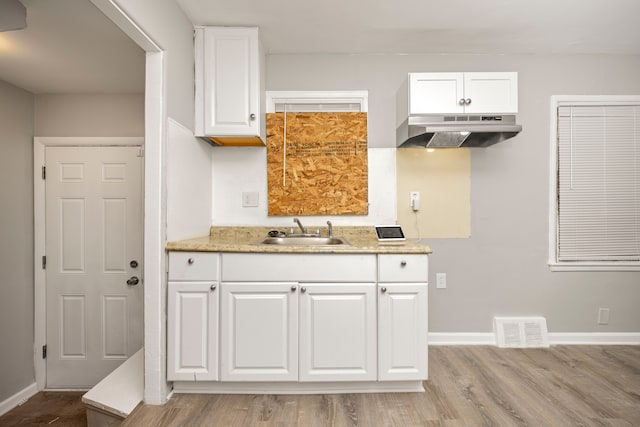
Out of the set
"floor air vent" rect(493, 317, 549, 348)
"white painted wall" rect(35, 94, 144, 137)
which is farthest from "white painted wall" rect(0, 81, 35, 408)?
"floor air vent" rect(493, 317, 549, 348)

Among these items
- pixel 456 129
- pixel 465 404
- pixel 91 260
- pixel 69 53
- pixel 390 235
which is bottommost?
pixel 465 404

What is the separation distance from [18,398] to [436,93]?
13.7 feet

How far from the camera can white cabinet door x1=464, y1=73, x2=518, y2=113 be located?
95.4 inches

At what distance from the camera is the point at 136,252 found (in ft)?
10.2

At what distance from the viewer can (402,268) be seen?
2029mm

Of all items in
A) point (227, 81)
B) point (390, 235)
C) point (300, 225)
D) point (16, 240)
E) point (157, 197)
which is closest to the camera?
point (157, 197)

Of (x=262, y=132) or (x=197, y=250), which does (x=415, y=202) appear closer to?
(x=262, y=132)

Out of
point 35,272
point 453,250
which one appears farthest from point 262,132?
point 35,272

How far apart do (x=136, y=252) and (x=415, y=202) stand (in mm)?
2506

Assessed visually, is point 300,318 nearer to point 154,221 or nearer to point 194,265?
point 194,265

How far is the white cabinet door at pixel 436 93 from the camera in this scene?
243cm

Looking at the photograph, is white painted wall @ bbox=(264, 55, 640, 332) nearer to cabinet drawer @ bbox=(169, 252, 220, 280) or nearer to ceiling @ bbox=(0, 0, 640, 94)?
ceiling @ bbox=(0, 0, 640, 94)

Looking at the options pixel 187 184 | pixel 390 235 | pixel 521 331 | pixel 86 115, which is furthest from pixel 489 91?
pixel 86 115

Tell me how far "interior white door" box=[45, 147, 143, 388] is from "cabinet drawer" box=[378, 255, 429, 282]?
226 cm
